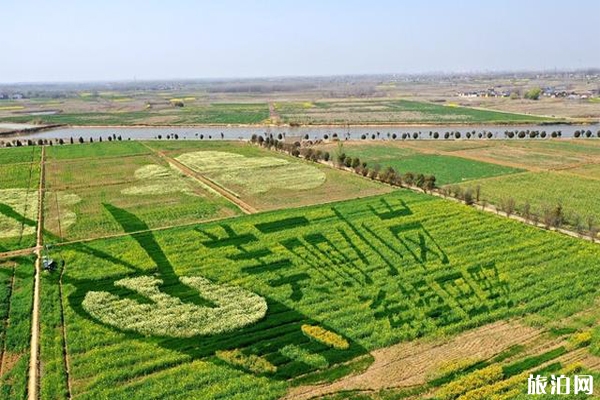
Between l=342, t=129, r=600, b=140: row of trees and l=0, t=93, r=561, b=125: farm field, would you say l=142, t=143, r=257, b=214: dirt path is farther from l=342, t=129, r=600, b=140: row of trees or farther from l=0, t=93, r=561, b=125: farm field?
l=0, t=93, r=561, b=125: farm field

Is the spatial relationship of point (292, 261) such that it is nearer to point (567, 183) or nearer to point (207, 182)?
point (207, 182)

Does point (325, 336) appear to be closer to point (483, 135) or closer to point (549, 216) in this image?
point (549, 216)

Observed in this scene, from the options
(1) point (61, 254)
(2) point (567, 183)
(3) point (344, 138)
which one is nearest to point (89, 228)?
(1) point (61, 254)

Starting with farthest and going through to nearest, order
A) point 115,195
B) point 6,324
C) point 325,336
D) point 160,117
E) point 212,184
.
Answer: point 160,117 < point 212,184 < point 115,195 < point 6,324 < point 325,336

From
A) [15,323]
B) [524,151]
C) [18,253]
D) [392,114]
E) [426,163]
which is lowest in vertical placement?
[15,323]

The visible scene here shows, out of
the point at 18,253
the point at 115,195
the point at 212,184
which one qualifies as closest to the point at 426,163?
the point at 212,184

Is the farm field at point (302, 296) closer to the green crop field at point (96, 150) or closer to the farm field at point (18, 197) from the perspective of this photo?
the farm field at point (18, 197)

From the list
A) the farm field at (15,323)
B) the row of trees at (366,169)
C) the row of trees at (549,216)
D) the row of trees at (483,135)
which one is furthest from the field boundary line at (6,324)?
the row of trees at (483,135)
